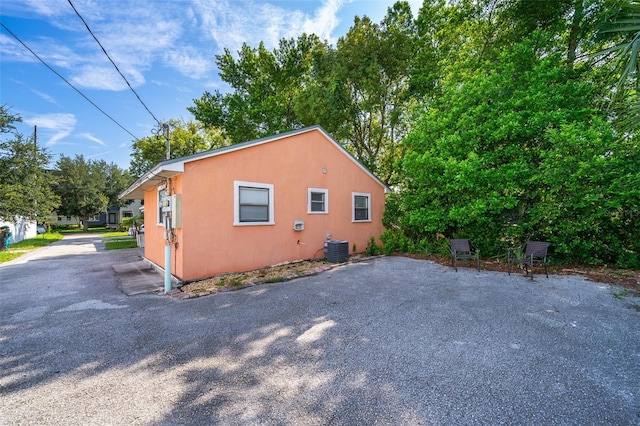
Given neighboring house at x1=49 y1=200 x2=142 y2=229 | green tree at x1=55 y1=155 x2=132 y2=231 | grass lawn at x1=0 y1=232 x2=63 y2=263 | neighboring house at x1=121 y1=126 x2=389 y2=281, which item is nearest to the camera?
neighboring house at x1=121 y1=126 x2=389 y2=281

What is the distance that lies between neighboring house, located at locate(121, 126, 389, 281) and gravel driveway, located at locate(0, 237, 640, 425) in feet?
5.24

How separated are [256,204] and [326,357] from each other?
201 inches

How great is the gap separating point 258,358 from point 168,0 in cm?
831

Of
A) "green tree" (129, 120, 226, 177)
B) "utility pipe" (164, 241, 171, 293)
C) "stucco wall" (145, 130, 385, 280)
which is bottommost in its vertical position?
"utility pipe" (164, 241, 171, 293)

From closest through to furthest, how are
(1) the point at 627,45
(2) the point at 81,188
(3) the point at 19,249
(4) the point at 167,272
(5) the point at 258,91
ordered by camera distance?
(1) the point at 627,45 → (4) the point at 167,272 → (3) the point at 19,249 → (5) the point at 258,91 → (2) the point at 81,188

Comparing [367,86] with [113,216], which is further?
[113,216]

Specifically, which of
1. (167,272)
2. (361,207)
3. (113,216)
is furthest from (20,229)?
(113,216)

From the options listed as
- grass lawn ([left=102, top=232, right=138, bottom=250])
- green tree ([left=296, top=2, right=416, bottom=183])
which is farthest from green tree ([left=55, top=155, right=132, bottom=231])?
green tree ([left=296, top=2, right=416, bottom=183])

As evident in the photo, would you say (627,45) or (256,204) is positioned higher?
(627,45)

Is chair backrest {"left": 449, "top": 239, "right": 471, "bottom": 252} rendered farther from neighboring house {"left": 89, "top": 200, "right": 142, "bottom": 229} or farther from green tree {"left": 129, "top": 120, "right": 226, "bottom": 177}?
neighboring house {"left": 89, "top": 200, "right": 142, "bottom": 229}

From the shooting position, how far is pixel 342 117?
14492mm

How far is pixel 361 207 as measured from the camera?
10492mm

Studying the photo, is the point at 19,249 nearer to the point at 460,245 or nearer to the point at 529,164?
the point at 460,245

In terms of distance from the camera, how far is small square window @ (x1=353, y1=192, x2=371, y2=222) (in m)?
10.2
